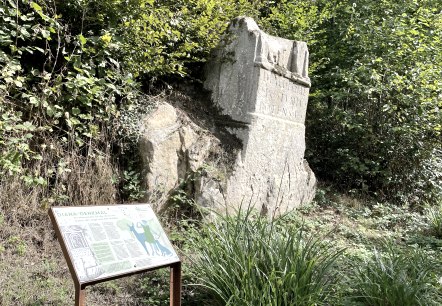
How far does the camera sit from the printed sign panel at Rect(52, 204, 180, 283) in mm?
1989

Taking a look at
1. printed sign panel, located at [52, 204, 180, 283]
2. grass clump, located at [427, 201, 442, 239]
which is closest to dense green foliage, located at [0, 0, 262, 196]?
printed sign panel, located at [52, 204, 180, 283]

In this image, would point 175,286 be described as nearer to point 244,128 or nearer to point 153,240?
point 153,240

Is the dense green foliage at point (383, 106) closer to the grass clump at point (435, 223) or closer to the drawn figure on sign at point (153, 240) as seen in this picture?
the grass clump at point (435, 223)

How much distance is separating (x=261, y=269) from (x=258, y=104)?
95.0 inches

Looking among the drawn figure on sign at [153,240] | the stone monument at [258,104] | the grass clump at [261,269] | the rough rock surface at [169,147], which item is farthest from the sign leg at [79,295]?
the stone monument at [258,104]

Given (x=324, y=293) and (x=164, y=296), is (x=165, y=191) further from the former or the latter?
(x=324, y=293)

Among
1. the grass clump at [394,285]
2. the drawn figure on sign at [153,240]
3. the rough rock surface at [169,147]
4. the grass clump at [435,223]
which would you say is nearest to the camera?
the drawn figure on sign at [153,240]

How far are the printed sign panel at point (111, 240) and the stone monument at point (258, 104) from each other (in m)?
1.86

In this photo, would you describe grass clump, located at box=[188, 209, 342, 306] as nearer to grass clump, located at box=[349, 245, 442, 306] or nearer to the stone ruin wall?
grass clump, located at box=[349, 245, 442, 306]

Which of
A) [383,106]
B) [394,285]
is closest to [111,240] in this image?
[394,285]

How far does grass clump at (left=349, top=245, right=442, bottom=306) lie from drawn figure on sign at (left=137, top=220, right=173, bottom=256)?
4.04ft

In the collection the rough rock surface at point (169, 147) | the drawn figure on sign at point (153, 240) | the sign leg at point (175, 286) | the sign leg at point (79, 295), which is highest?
the rough rock surface at point (169, 147)

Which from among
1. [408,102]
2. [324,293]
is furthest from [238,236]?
[408,102]

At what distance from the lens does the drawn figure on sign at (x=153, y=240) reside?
7.76ft
